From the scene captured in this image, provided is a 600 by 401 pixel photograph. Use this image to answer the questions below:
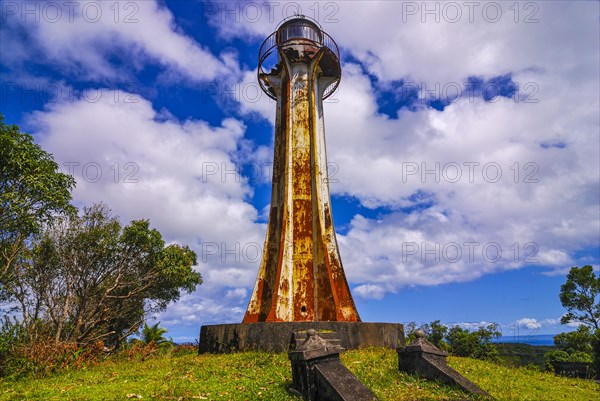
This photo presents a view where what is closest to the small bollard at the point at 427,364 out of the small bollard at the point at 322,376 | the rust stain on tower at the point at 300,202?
the small bollard at the point at 322,376

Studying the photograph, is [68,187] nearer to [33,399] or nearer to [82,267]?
[82,267]

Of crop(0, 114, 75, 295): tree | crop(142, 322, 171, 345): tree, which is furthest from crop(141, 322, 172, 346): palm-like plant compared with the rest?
crop(0, 114, 75, 295): tree

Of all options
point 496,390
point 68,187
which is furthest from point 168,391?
point 68,187

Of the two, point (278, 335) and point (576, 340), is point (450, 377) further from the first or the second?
point (576, 340)

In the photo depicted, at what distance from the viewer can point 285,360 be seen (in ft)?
29.8

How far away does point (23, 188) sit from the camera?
49.6 ft

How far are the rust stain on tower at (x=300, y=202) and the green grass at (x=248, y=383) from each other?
8.27 feet

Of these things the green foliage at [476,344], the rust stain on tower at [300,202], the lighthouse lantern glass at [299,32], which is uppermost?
the lighthouse lantern glass at [299,32]

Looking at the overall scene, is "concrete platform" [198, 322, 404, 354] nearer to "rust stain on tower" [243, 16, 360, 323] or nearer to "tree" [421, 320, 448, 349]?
"rust stain on tower" [243, 16, 360, 323]

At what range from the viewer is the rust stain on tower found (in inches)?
488

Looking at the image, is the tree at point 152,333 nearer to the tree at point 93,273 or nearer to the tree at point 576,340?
the tree at point 93,273

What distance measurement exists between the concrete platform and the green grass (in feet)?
1.17

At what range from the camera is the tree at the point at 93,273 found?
18281mm

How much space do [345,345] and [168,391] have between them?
4903 millimetres
